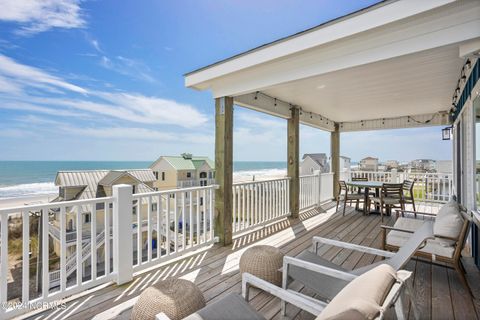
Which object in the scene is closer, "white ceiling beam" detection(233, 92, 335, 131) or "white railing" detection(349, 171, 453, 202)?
"white ceiling beam" detection(233, 92, 335, 131)

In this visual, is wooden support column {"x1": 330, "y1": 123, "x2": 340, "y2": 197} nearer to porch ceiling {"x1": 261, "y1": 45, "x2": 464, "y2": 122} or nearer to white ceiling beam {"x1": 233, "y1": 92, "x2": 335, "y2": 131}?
porch ceiling {"x1": 261, "y1": 45, "x2": 464, "y2": 122}

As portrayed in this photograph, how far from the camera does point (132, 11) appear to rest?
509cm

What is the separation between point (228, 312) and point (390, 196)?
5.58m

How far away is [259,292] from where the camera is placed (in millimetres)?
2215

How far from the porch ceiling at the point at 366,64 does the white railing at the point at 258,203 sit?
154cm

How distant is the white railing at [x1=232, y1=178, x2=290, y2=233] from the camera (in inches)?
162

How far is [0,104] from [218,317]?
32.0 m

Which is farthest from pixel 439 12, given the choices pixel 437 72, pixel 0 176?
pixel 0 176

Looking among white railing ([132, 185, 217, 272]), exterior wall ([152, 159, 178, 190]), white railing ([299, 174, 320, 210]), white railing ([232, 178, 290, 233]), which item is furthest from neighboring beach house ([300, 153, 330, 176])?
white railing ([132, 185, 217, 272])

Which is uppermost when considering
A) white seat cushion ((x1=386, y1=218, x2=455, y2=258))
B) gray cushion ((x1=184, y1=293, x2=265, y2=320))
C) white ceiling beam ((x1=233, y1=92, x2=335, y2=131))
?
white ceiling beam ((x1=233, y1=92, x2=335, y2=131))

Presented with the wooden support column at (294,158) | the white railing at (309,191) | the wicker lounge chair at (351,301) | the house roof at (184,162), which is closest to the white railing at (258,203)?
the wooden support column at (294,158)

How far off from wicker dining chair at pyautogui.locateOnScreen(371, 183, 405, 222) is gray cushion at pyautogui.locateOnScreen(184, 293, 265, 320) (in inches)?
187

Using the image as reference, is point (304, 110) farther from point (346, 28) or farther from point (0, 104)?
point (0, 104)

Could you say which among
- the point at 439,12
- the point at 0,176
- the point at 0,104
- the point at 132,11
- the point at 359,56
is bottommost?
the point at 0,176
